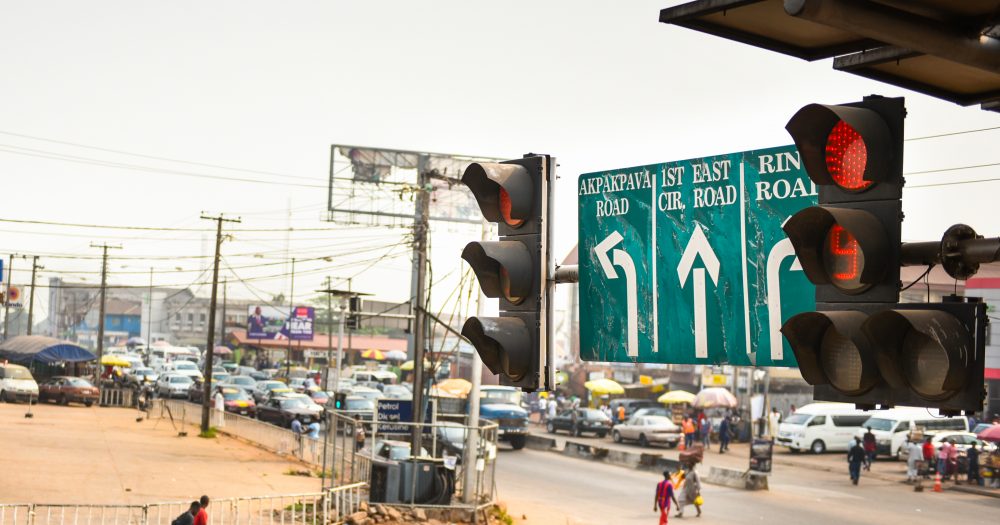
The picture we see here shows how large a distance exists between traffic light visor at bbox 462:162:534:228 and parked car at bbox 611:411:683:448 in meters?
38.1

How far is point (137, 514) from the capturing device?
2189 centimetres

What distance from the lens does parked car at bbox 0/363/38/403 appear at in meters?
53.5

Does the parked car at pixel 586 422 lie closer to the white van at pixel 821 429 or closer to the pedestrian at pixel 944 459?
the white van at pixel 821 429

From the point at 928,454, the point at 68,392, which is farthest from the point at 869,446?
the point at 68,392

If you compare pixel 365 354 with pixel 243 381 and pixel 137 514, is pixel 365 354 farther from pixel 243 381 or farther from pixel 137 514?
pixel 137 514

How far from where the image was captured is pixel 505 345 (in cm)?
645

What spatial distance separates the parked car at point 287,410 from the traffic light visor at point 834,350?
144 ft

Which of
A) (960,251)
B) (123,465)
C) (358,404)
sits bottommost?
A: (123,465)

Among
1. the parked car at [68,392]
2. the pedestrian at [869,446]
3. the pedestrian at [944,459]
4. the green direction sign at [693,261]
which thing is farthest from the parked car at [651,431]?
the green direction sign at [693,261]

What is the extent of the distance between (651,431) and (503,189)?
3828 centimetres

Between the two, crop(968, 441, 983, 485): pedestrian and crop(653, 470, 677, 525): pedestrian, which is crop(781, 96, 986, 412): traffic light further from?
crop(968, 441, 983, 485): pedestrian

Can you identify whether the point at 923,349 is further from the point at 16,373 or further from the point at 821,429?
the point at 16,373

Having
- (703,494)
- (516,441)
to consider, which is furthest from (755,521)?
(516,441)

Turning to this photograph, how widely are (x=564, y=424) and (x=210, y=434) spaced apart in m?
15.8
